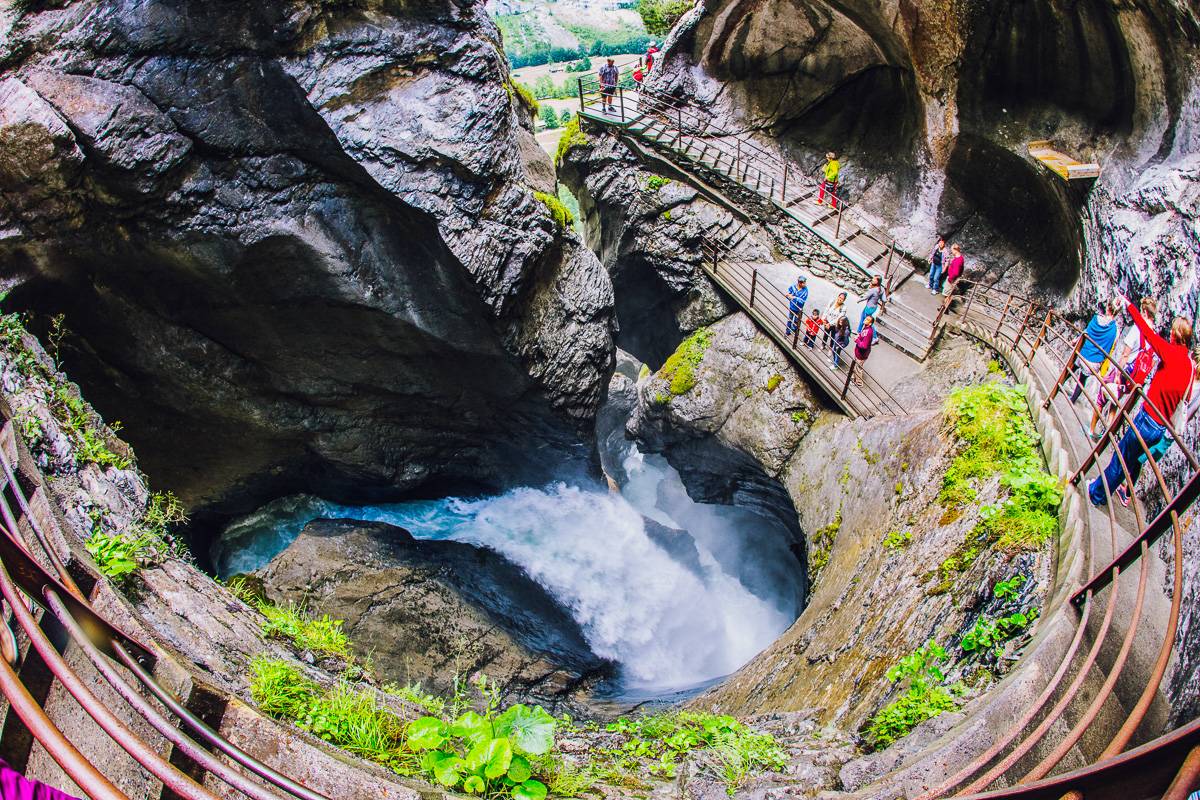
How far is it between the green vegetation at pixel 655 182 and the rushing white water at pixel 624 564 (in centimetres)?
788

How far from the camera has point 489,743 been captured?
395 centimetres

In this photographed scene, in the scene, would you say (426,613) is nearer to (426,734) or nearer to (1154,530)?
(426,734)

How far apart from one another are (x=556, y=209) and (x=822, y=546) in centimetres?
774

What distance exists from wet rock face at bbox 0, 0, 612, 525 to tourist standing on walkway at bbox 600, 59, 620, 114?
485 centimetres

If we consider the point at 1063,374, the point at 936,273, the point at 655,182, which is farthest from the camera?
the point at 655,182

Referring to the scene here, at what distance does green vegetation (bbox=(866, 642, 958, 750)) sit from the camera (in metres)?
A: 4.79

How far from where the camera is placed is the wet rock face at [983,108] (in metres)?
9.49

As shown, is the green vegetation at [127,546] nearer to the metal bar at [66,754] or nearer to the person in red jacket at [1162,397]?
the metal bar at [66,754]

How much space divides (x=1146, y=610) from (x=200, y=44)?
12.6m

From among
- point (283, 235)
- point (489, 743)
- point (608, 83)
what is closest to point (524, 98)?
point (608, 83)

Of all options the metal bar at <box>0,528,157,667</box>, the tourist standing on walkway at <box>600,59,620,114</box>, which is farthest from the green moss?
the metal bar at <box>0,528,157,667</box>

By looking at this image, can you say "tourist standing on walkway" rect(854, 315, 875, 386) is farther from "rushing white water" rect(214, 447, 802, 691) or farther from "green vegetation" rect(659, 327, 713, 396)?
"rushing white water" rect(214, 447, 802, 691)

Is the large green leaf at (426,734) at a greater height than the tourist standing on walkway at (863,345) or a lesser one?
lesser

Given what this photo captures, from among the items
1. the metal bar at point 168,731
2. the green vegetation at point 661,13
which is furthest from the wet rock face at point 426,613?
the green vegetation at point 661,13
